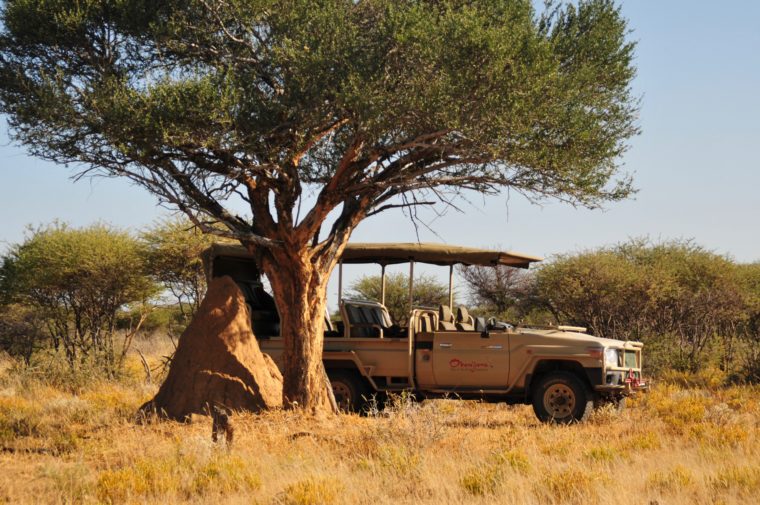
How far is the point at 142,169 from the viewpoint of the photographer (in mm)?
13711

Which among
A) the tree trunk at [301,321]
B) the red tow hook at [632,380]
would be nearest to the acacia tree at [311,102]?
the tree trunk at [301,321]

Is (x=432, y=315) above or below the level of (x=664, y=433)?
above

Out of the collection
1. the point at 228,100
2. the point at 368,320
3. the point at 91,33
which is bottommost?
the point at 368,320

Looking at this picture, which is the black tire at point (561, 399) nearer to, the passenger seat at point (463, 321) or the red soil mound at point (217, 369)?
the passenger seat at point (463, 321)

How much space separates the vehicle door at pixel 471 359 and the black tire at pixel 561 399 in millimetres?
620

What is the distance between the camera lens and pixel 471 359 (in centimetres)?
1500

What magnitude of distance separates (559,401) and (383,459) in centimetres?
493

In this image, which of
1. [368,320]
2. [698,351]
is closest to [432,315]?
[368,320]

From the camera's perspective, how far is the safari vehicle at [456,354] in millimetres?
14641

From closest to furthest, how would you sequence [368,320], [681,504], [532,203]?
[681,504] < [532,203] < [368,320]

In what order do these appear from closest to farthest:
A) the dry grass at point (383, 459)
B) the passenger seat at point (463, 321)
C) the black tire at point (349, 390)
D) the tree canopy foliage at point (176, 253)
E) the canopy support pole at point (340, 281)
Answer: the dry grass at point (383, 459)
the black tire at point (349, 390)
the canopy support pole at point (340, 281)
the passenger seat at point (463, 321)
the tree canopy foliage at point (176, 253)

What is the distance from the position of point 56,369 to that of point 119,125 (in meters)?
9.36

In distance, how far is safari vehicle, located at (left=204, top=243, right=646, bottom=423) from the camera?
1464 centimetres

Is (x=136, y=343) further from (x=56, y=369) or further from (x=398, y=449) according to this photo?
(x=398, y=449)
